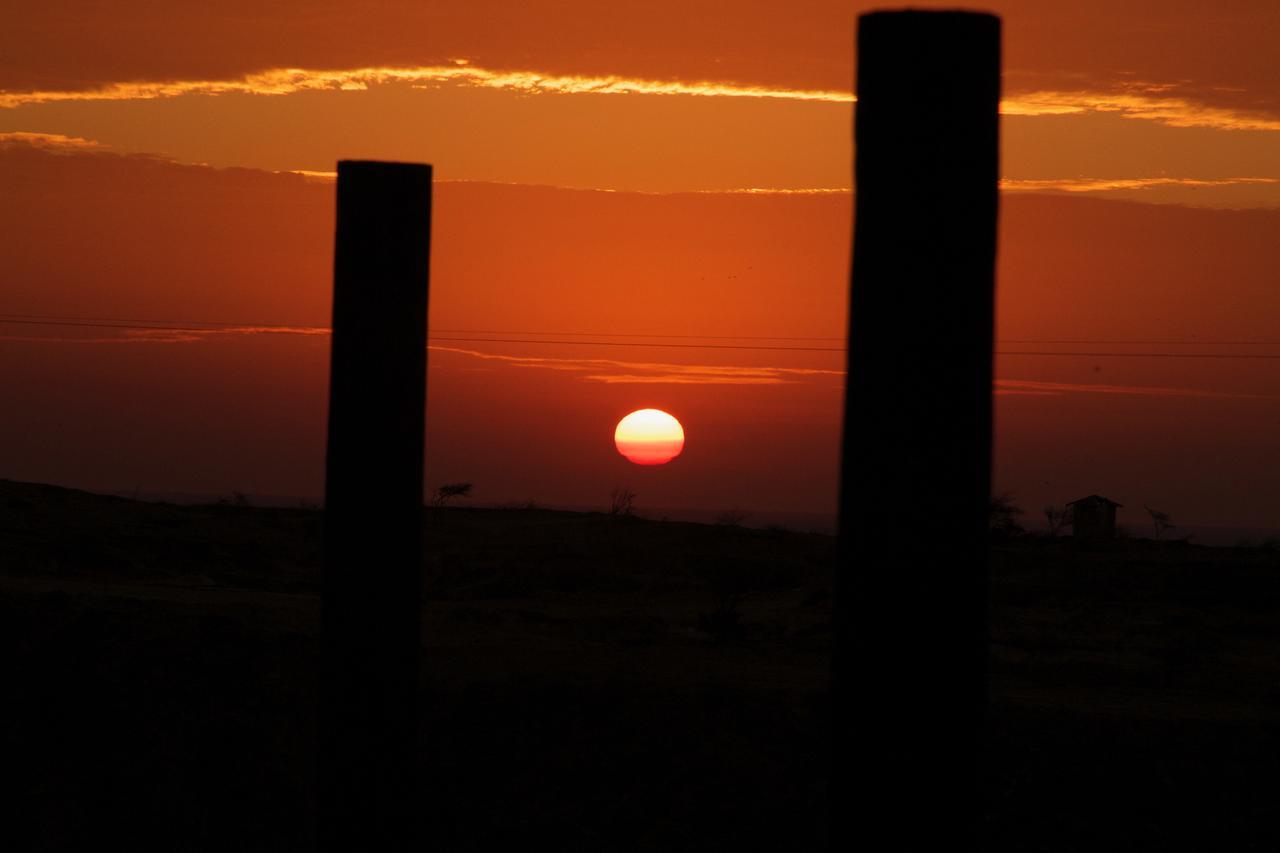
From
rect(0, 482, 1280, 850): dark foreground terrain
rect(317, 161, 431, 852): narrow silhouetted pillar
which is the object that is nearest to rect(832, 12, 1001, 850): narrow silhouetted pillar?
rect(317, 161, 431, 852): narrow silhouetted pillar

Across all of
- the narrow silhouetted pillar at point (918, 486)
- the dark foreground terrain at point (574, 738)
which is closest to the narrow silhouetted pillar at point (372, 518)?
the narrow silhouetted pillar at point (918, 486)

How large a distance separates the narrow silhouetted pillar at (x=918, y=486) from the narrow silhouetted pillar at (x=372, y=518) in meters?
1.79

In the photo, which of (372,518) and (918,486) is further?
(372,518)

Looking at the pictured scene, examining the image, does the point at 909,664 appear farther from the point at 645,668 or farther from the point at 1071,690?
the point at 1071,690

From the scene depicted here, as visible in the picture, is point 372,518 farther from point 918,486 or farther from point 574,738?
point 574,738

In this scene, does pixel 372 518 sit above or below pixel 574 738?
above

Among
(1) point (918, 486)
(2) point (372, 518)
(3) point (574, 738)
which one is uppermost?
(1) point (918, 486)

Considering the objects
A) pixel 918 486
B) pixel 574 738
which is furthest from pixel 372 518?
pixel 574 738

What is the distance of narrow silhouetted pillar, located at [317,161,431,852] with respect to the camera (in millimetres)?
4027

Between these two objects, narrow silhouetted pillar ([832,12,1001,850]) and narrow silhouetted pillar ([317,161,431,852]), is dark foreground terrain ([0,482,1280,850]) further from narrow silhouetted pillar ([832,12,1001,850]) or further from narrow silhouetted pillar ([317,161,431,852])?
narrow silhouetted pillar ([832,12,1001,850])

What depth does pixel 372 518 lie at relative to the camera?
4027 millimetres

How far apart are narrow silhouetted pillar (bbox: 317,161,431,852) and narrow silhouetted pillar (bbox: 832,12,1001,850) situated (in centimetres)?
179

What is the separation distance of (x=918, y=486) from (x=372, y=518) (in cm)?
196

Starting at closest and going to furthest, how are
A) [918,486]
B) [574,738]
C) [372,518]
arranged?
[918,486] → [372,518] → [574,738]
